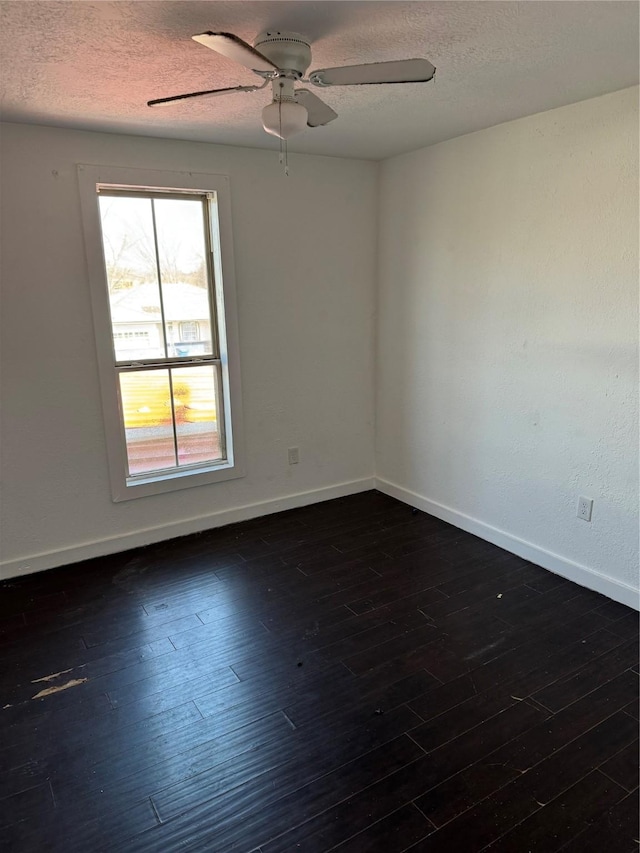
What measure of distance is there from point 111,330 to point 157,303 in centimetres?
33

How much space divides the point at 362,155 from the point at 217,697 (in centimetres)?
326

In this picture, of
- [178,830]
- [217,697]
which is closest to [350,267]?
[217,697]

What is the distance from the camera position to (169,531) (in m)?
3.38

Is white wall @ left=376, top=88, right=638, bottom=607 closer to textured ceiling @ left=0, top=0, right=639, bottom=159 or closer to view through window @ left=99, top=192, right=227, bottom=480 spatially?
textured ceiling @ left=0, top=0, right=639, bottom=159

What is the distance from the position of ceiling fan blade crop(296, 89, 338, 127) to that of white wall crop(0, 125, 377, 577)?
134 cm

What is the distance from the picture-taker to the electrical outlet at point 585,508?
2667mm

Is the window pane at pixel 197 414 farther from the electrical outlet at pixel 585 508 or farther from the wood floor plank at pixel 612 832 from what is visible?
the wood floor plank at pixel 612 832

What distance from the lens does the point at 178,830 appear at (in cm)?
155

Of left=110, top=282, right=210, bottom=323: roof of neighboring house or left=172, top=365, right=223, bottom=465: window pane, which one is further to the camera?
left=172, top=365, right=223, bottom=465: window pane

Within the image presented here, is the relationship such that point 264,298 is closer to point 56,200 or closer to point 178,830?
point 56,200

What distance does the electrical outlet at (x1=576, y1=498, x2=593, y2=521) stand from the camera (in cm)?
267

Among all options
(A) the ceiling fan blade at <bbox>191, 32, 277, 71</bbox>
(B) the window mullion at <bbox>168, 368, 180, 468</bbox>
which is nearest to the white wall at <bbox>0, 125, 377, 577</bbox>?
(B) the window mullion at <bbox>168, 368, 180, 468</bbox>

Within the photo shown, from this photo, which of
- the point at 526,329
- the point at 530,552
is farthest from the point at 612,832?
the point at 526,329

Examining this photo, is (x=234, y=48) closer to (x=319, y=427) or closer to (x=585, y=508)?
(x=585, y=508)
